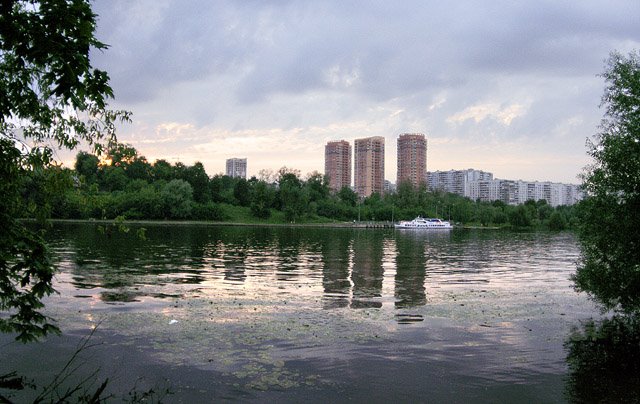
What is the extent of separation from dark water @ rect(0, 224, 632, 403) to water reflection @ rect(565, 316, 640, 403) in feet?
0.90

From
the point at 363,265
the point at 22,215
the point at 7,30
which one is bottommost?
the point at 363,265

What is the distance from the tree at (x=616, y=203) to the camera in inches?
672

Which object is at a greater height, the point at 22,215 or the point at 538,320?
the point at 22,215

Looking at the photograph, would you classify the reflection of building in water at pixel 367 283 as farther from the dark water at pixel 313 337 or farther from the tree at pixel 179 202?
the tree at pixel 179 202

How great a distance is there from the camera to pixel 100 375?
12.7 m

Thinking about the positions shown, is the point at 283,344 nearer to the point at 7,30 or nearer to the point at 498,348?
the point at 498,348

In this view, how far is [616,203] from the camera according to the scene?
1770 centimetres

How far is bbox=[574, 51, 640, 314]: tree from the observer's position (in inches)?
672

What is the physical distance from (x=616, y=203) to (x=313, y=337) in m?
11.9

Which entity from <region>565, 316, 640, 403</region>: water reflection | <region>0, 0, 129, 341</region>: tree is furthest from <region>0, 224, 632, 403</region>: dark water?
<region>0, 0, 129, 341</region>: tree

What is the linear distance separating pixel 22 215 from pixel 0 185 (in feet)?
4.91

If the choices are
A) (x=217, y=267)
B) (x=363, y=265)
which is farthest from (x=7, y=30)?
(x=363, y=265)

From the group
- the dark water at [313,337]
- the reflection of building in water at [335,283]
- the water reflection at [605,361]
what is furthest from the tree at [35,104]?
the reflection of building in water at [335,283]

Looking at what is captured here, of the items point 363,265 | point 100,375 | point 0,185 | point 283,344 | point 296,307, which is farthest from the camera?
point 363,265
